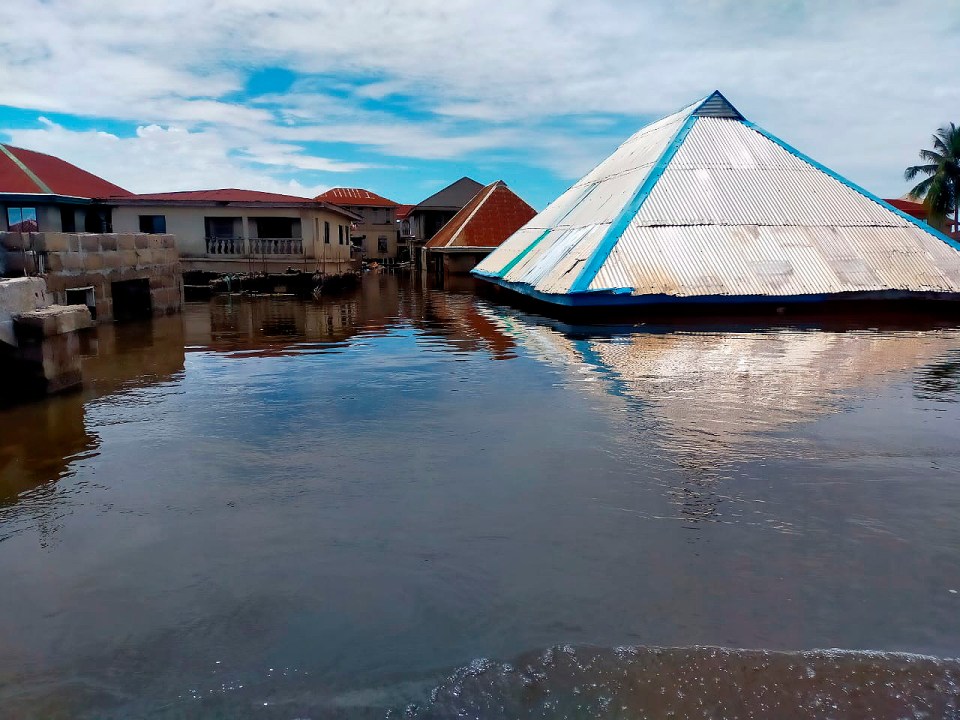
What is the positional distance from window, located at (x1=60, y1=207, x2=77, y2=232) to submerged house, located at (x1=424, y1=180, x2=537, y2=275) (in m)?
21.9

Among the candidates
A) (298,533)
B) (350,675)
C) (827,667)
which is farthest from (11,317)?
(827,667)

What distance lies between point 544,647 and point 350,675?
1.01 m

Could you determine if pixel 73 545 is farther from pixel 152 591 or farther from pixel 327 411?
pixel 327 411

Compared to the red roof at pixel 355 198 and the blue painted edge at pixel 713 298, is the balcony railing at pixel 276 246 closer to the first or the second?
the blue painted edge at pixel 713 298

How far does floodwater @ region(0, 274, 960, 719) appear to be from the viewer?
3.55 m

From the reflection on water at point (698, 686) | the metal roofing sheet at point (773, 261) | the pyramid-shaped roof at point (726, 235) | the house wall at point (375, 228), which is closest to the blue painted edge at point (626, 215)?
the pyramid-shaped roof at point (726, 235)

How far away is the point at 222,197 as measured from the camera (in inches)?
1347

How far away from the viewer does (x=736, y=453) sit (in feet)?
23.1

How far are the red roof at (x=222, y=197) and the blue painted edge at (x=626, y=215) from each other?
58.0 ft

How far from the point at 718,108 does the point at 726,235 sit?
8071mm

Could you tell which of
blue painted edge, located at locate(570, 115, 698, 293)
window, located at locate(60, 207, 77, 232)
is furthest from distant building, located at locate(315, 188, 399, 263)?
blue painted edge, located at locate(570, 115, 698, 293)

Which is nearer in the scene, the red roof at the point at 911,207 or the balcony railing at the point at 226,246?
the balcony railing at the point at 226,246

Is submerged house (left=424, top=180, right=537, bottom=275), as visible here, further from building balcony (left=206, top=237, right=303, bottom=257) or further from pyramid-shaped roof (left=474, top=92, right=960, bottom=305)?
pyramid-shaped roof (left=474, top=92, right=960, bottom=305)

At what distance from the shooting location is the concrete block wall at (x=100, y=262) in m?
13.1
